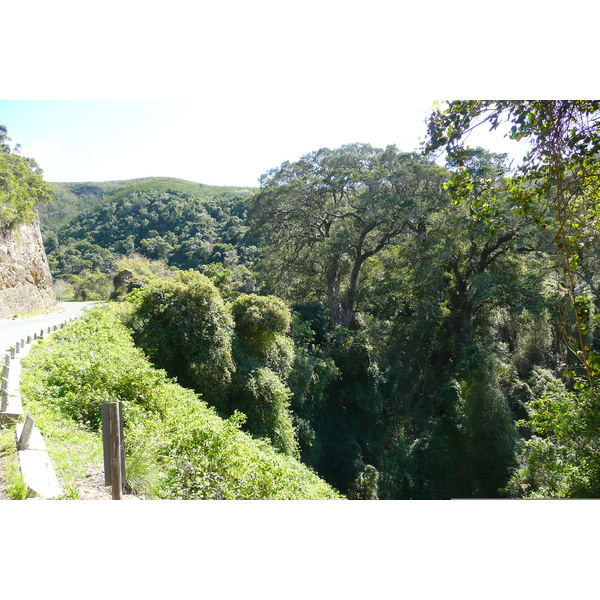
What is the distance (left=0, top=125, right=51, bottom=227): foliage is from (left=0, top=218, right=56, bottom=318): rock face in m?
0.44

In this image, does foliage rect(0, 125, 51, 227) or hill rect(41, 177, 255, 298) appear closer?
foliage rect(0, 125, 51, 227)

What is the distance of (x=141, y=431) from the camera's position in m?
3.65

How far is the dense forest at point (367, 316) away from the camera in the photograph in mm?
7812

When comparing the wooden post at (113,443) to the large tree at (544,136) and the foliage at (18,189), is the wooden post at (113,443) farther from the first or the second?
the foliage at (18,189)

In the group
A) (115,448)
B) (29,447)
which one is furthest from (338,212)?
(115,448)

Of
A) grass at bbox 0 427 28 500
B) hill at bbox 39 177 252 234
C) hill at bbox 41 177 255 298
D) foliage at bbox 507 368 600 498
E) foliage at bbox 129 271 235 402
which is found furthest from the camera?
hill at bbox 39 177 252 234

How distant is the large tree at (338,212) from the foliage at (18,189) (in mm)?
6125

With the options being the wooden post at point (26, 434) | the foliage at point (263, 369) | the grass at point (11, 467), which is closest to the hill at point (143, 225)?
the foliage at point (263, 369)

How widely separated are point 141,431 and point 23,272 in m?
11.2

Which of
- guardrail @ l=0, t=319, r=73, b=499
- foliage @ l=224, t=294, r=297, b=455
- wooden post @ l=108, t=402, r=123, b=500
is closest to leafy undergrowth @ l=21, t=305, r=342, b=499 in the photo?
guardrail @ l=0, t=319, r=73, b=499

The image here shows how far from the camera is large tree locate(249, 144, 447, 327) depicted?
39.4 ft

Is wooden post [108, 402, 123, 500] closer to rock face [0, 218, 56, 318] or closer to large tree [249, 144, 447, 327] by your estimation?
large tree [249, 144, 447, 327]
